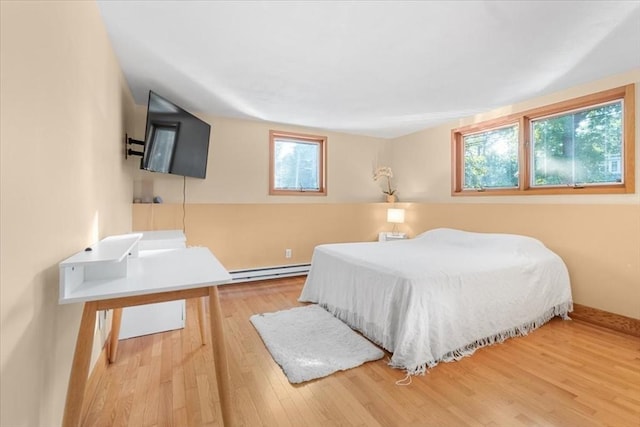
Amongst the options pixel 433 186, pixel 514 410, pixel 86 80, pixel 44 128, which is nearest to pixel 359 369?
pixel 514 410

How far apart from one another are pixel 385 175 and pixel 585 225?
2787 mm

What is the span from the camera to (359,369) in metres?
1.83

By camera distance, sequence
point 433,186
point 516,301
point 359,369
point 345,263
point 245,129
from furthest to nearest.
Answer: point 433,186 → point 245,129 → point 345,263 → point 516,301 → point 359,369

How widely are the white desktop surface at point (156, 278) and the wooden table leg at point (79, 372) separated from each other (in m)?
0.10

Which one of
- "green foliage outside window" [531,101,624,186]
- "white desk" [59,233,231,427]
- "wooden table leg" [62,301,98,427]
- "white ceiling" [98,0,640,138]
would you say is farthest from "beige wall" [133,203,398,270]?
"wooden table leg" [62,301,98,427]

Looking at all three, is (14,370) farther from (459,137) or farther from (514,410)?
(459,137)

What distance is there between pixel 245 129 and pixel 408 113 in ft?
7.18

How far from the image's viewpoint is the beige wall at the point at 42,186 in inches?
31.5

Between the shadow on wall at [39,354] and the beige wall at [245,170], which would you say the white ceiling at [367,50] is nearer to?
the beige wall at [245,170]

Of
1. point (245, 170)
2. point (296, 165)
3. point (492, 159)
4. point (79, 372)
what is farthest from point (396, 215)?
point (79, 372)

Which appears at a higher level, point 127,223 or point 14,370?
point 127,223

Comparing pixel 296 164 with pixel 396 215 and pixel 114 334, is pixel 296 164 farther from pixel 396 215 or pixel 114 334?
pixel 114 334

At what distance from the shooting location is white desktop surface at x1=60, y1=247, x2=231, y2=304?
Answer: 1.08m

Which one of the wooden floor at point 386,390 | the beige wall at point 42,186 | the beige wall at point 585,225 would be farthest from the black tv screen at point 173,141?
the beige wall at point 585,225
